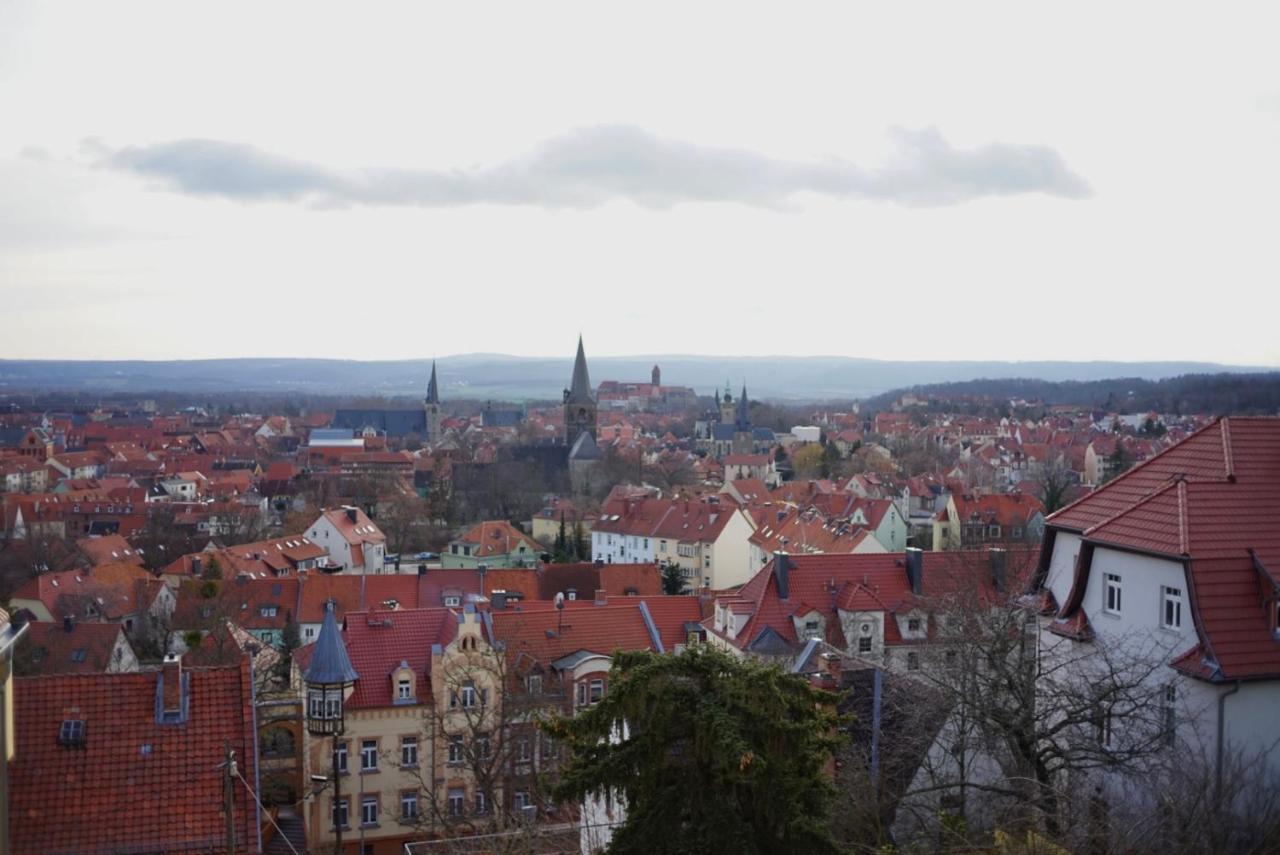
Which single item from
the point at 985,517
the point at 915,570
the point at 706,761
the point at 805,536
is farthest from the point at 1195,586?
the point at 985,517

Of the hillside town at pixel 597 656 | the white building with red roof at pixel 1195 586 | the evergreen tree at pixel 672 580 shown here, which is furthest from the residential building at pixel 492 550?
the white building with red roof at pixel 1195 586

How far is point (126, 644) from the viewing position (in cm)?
3694

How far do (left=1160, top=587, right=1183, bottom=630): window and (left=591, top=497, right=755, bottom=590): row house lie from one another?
136 ft

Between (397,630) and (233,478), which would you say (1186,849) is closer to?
(397,630)

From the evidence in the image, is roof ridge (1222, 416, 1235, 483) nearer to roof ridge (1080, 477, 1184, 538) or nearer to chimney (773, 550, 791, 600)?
roof ridge (1080, 477, 1184, 538)

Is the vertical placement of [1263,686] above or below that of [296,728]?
above

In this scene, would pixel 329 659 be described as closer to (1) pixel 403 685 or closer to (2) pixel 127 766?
(1) pixel 403 685

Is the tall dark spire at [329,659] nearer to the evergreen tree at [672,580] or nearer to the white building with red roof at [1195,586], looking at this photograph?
the white building with red roof at [1195,586]

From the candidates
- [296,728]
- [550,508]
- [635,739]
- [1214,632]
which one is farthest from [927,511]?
[635,739]

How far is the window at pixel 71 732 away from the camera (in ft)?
57.7

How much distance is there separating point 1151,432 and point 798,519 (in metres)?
82.3

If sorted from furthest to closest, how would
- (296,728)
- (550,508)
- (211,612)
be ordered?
(550,508)
(211,612)
(296,728)

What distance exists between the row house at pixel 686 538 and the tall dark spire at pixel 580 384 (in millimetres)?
69820

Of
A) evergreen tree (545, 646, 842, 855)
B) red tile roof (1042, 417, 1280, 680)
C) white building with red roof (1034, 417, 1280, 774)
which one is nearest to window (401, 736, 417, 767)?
white building with red roof (1034, 417, 1280, 774)
